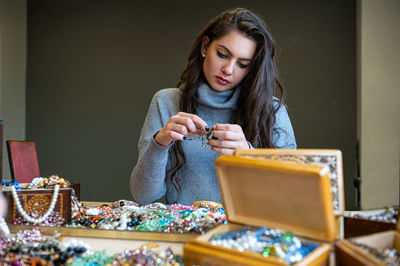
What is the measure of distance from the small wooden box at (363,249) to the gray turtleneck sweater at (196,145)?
2.85 ft

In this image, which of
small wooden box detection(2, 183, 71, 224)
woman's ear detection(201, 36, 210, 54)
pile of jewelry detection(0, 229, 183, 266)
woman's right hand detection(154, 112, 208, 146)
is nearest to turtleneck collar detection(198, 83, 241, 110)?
woman's ear detection(201, 36, 210, 54)

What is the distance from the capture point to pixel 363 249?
1.52ft

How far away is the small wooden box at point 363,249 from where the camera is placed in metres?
0.44

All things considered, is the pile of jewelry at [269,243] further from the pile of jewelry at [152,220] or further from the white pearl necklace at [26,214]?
the white pearl necklace at [26,214]

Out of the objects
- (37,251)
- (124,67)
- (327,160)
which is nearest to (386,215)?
(327,160)

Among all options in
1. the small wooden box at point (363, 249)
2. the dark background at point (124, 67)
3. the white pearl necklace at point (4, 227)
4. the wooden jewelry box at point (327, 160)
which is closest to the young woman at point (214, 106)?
the white pearl necklace at point (4, 227)

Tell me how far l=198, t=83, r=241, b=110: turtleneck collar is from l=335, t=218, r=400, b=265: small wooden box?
935 mm

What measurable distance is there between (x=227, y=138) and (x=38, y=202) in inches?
20.6

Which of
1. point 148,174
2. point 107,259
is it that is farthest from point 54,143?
point 107,259

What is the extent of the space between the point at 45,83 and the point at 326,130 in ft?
8.31

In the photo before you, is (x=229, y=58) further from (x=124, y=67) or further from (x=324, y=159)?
(x=124, y=67)

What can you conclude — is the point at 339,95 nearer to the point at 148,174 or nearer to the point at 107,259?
the point at 148,174

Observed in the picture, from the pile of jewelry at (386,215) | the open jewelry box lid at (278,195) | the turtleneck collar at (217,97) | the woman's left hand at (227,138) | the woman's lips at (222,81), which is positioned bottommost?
the pile of jewelry at (386,215)

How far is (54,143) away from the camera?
3.12 m
